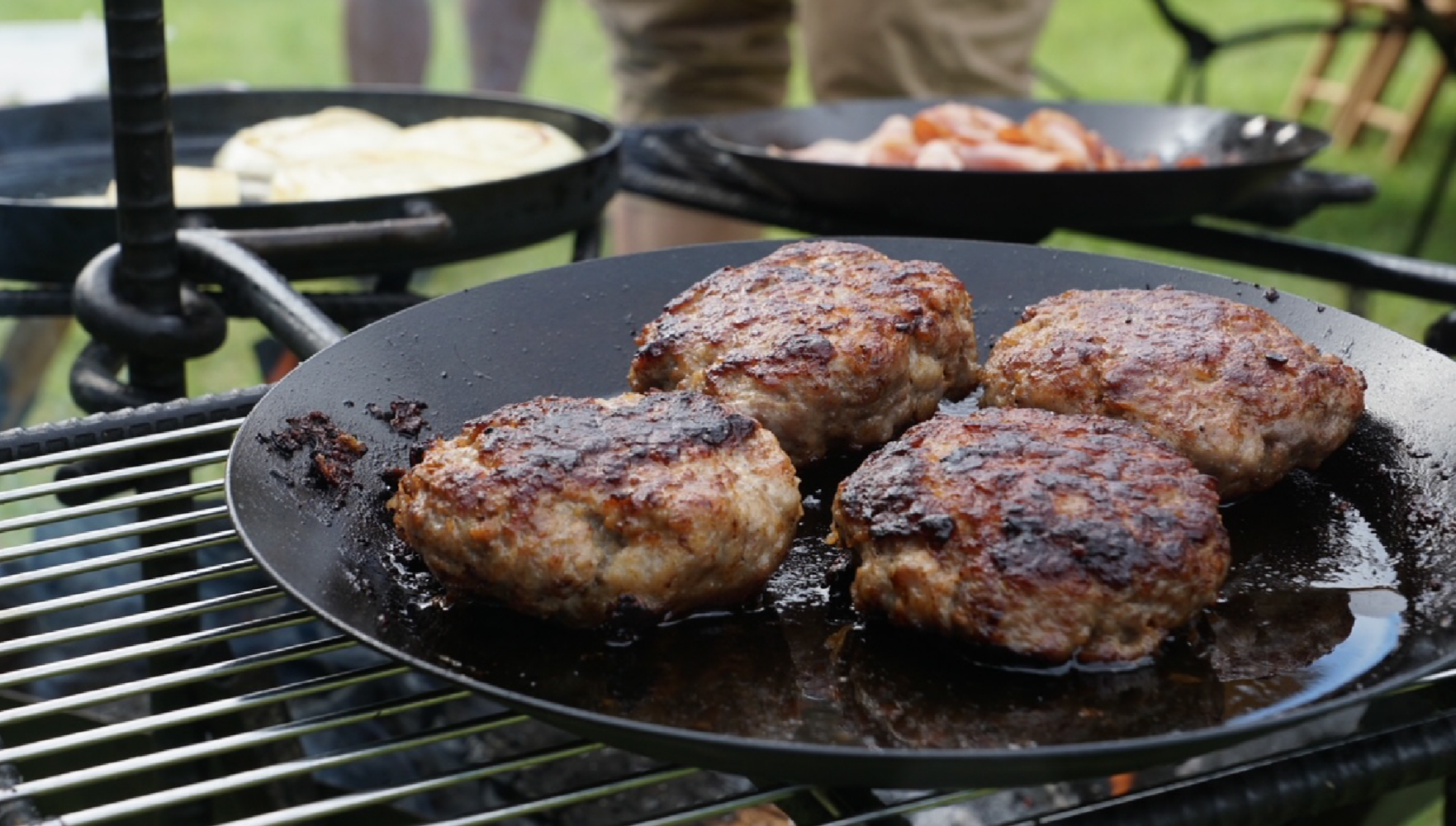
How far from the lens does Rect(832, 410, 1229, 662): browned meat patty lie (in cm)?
142

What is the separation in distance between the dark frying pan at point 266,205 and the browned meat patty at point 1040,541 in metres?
1.37

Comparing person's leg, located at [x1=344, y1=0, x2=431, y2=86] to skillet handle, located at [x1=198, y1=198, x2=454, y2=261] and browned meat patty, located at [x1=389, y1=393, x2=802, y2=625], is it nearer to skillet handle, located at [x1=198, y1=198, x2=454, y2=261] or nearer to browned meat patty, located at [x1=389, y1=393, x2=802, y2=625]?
skillet handle, located at [x1=198, y1=198, x2=454, y2=261]

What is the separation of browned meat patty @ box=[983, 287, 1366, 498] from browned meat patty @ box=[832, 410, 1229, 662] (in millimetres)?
153

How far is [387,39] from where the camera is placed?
6594mm

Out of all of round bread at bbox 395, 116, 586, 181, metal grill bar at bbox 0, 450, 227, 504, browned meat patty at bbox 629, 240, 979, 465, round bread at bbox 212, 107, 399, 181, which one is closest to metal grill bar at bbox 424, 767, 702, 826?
browned meat patty at bbox 629, 240, 979, 465

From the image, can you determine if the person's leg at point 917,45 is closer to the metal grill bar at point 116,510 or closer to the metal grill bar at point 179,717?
the metal grill bar at point 116,510

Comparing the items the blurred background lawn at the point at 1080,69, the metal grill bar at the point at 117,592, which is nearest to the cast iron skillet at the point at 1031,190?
the metal grill bar at the point at 117,592

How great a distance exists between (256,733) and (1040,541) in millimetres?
888

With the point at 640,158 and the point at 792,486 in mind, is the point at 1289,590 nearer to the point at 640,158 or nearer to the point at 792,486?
the point at 792,486

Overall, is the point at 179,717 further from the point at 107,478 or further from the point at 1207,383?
the point at 1207,383

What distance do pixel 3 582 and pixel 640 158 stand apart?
247cm

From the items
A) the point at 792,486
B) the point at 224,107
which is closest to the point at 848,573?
the point at 792,486

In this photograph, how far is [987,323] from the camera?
2.35m

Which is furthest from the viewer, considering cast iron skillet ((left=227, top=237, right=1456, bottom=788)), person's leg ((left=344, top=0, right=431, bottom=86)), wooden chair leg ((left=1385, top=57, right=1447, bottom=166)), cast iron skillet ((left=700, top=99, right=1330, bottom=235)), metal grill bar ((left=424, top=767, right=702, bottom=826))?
wooden chair leg ((left=1385, top=57, right=1447, bottom=166))
